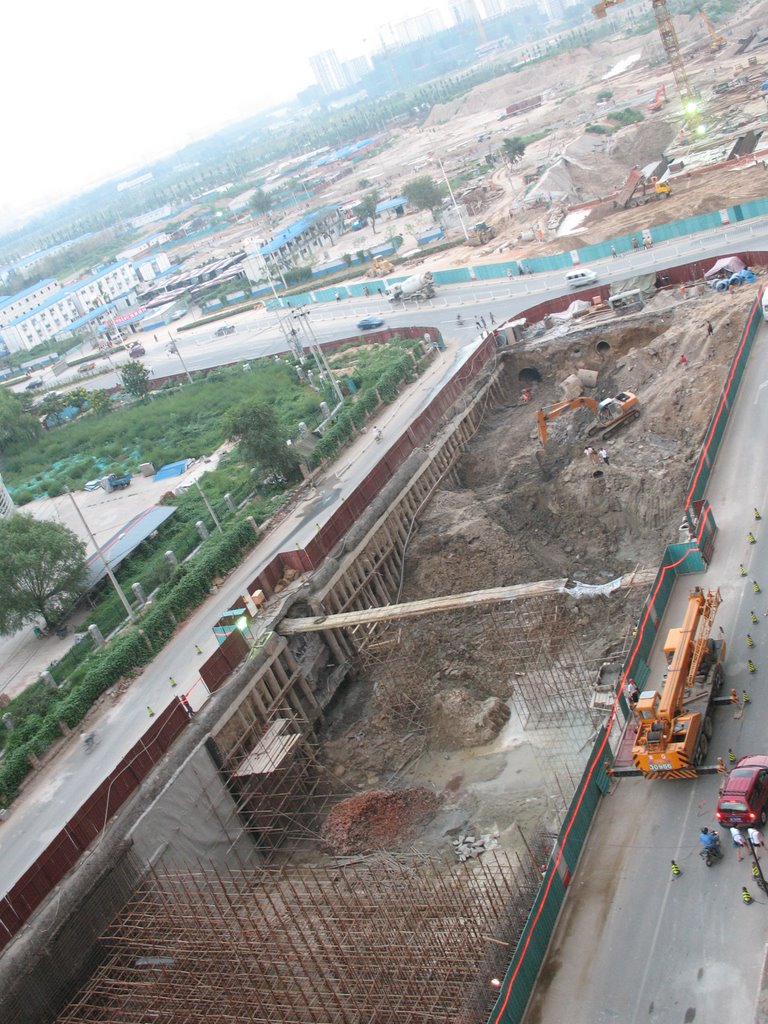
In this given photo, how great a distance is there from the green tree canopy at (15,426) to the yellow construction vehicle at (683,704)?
67.2 m

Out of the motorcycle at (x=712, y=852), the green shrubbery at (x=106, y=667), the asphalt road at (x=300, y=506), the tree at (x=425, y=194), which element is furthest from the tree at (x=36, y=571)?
the tree at (x=425, y=194)

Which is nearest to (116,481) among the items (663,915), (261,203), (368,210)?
(663,915)

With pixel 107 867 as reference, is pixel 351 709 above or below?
below

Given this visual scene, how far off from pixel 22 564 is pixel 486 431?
25.6 metres

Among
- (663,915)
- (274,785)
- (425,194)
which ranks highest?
(425,194)

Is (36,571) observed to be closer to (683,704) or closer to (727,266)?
(683,704)

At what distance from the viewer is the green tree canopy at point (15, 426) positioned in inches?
3083

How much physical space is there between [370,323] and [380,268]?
2289cm

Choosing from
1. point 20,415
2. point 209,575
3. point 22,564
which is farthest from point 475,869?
point 20,415

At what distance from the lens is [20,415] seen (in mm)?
79500

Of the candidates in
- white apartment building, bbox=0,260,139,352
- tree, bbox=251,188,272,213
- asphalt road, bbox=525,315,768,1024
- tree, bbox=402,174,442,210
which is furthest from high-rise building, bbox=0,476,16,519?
tree, bbox=251,188,272,213

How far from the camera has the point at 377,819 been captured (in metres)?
28.2

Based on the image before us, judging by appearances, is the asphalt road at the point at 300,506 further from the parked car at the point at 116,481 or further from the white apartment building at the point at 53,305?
the white apartment building at the point at 53,305

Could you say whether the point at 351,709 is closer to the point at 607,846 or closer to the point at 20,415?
the point at 607,846
